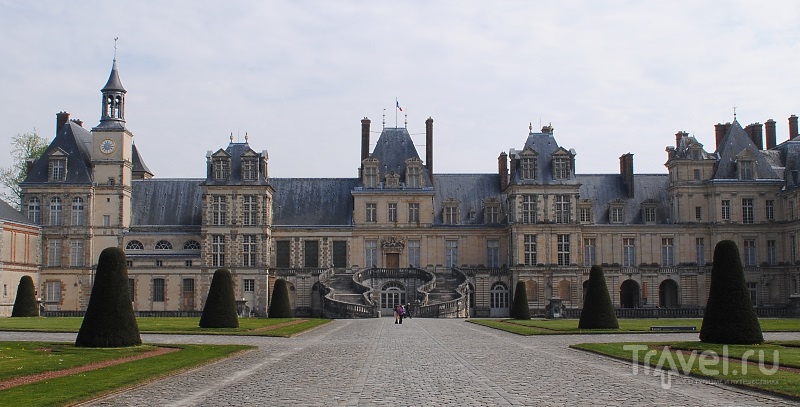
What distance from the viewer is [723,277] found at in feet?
80.6

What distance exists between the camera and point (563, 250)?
58.9 meters

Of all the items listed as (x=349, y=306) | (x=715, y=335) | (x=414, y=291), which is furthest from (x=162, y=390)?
(x=414, y=291)

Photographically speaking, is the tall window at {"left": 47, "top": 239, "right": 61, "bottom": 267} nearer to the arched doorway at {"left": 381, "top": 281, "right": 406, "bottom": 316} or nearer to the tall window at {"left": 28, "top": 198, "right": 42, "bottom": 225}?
the tall window at {"left": 28, "top": 198, "right": 42, "bottom": 225}

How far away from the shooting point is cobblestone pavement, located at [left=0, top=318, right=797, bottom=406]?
1407 cm

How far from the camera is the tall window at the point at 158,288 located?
5859 centimetres

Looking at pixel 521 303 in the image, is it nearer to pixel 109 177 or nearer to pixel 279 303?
pixel 279 303

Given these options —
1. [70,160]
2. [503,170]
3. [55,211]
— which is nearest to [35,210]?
[55,211]

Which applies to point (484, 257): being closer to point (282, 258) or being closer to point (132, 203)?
point (282, 258)

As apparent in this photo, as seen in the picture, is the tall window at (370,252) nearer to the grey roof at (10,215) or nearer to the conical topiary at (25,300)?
the grey roof at (10,215)

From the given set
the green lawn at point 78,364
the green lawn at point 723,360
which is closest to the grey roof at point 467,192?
the green lawn at point 723,360

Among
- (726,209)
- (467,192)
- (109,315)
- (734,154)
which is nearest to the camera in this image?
(109,315)

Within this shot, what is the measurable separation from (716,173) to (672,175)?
268 cm

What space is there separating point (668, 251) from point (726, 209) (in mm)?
4411

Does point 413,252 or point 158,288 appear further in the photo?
point 413,252
